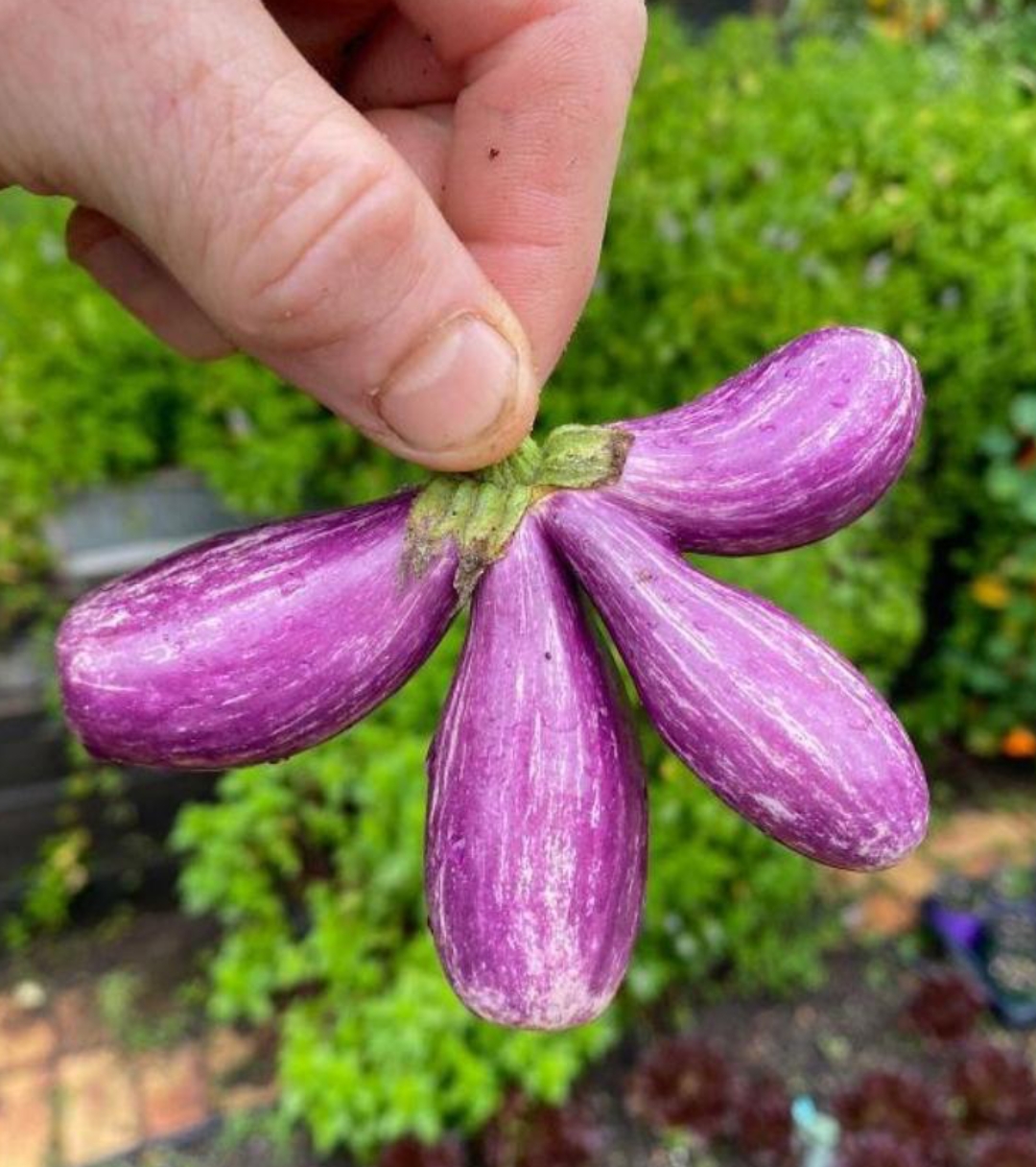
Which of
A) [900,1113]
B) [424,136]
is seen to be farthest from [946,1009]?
[424,136]

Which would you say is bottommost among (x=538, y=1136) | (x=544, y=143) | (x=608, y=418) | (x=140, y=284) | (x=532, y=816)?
(x=538, y=1136)

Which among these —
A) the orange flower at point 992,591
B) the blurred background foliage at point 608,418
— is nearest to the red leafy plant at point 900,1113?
the blurred background foliage at point 608,418

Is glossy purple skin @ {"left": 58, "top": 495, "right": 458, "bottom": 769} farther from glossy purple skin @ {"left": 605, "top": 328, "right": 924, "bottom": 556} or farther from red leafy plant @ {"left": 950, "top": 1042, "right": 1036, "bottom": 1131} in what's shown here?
red leafy plant @ {"left": 950, "top": 1042, "right": 1036, "bottom": 1131}

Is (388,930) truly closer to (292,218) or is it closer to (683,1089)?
(683,1089)

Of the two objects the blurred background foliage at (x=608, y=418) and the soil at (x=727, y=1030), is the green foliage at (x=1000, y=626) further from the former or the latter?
the soil at (x=727, y=1030)

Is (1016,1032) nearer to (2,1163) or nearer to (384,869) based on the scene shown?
(384,869)

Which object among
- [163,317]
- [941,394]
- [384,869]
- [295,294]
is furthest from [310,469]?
[295,294]
